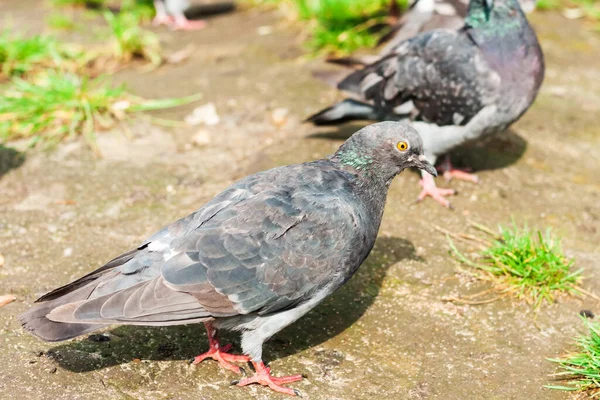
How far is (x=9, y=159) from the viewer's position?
610cm

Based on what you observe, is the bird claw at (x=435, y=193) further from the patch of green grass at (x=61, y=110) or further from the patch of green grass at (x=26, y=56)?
the patch of green grass at (x=26, y=56)

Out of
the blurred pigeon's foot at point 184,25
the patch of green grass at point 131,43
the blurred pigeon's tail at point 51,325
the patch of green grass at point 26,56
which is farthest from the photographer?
the blurred pigeon's foot at point 184,25

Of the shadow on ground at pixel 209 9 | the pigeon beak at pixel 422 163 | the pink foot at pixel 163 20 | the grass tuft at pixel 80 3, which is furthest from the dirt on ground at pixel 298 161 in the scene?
the grass tuft at pixel 80 3

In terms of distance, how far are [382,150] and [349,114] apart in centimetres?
202

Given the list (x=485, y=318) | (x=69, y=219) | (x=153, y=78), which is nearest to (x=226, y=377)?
(x=485, y=318)

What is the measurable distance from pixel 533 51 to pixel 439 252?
181cm

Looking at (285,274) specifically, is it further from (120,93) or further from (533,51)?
(120,93)

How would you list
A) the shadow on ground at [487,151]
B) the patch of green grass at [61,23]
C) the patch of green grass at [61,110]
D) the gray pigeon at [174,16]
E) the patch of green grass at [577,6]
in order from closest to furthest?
Result: the shadow on ground at [487,151]
the patch of green grass at [61,110]
the patch of green grass at [577,6]
the patch of green grass at [61,23]
the gray pigeon at [174,16]

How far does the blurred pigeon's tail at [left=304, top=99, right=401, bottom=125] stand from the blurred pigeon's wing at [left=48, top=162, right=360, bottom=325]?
86.6 inches

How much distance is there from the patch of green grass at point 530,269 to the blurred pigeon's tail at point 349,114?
161 centimetres

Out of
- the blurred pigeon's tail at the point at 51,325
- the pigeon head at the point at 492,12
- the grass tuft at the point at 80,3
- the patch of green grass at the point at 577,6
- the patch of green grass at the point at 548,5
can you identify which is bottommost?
the patch of green grass at the point at 577,6

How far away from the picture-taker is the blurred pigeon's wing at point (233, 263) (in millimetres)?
3555

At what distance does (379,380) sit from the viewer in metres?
3.83

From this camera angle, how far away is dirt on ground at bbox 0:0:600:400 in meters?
3.81
